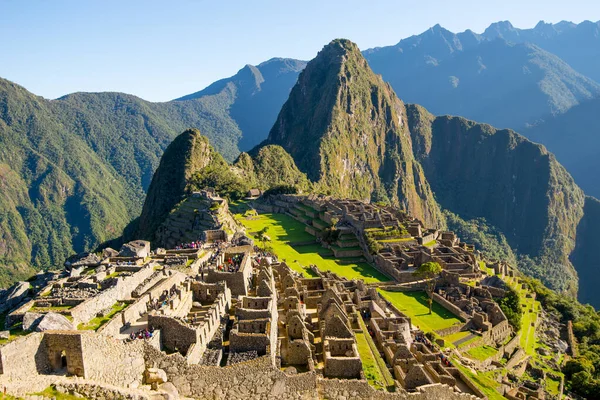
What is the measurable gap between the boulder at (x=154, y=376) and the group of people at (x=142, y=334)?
1.55 m

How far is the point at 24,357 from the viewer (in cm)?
1260

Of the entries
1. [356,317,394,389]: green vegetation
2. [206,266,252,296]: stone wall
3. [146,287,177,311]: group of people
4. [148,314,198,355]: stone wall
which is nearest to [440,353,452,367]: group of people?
[356,317,394,389]: green vegetation

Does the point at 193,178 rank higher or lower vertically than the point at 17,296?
higher

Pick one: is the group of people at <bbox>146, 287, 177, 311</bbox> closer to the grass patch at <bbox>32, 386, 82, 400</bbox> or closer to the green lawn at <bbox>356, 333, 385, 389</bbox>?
the grass patch at <bbox>32, 386, 82, 400</bbox>

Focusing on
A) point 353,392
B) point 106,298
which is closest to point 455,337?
point 353,392

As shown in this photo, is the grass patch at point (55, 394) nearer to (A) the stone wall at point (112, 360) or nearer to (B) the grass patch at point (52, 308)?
(A) the stone wall at point (112, 360)

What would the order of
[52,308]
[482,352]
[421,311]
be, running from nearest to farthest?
[52,308] → [482,352] → [421,311]

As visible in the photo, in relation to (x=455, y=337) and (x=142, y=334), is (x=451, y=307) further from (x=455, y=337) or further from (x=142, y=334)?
(x=142, y=334)

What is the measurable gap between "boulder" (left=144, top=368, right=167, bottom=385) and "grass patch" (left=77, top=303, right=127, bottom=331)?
2.57 meters

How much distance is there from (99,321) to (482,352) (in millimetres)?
27831

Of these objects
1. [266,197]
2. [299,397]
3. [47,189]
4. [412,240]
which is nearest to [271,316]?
[299,397]

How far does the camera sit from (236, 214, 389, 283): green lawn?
48781 mm

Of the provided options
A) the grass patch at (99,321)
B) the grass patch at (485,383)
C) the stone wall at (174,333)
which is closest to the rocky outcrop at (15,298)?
the grass patch at (99,321)

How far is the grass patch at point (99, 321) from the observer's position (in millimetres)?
16778
